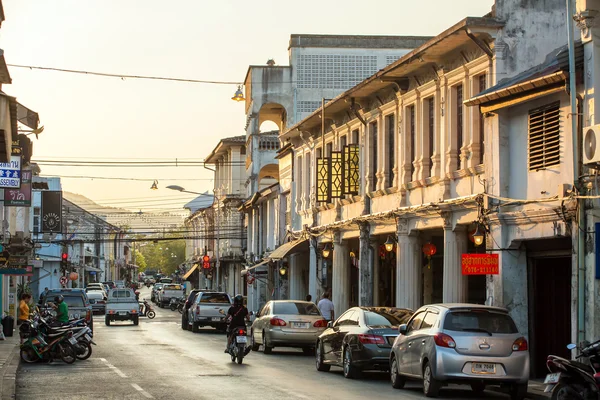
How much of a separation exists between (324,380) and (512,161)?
660 centimetres

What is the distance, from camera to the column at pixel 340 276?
38.4m

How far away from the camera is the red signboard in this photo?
77.5 ft

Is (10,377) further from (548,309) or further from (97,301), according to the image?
(97,301)

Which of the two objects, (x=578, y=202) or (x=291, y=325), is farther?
(x=291, y=325)

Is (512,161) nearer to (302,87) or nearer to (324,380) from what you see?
(324,380)

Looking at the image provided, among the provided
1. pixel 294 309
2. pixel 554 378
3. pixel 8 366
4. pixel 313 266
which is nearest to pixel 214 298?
pixel 313 266

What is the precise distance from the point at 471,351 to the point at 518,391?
3.86 ft

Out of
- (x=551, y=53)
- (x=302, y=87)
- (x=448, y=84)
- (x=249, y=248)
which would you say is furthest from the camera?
(x=249, y=248)

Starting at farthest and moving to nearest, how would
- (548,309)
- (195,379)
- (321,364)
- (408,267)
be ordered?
(408,267) < (321,364) < (548,309) < (195,379)

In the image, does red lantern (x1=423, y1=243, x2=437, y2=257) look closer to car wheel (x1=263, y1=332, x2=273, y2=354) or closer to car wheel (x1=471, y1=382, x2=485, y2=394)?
car wheel (x1=263, y1=332, x2=273, y2=354)

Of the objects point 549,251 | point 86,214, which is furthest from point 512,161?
point 86,214

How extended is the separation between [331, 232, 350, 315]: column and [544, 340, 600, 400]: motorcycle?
2322cm

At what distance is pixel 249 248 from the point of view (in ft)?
216

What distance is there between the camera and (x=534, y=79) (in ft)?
70.2
